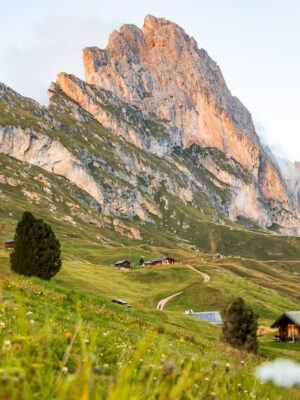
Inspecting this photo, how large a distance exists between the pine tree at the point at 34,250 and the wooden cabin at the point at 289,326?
37635 millimetres

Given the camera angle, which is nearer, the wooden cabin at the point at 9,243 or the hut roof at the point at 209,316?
the hut roof at the point at 209,316

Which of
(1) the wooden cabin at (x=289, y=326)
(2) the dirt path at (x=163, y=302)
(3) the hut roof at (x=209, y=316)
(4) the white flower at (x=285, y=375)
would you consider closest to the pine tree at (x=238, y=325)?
(1) the wooden cabin at (x=289, y=326)

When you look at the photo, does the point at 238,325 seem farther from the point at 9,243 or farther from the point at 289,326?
the point at 9,243

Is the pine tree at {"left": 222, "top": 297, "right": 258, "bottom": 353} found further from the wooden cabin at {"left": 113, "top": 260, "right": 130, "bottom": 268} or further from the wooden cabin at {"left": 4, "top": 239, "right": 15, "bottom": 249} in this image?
the wooden cabin at {"left": 113, "top": 260, "right": 130, "bottom": 268}

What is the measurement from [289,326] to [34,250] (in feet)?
138

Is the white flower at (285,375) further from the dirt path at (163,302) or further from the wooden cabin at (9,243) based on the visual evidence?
the wooden cabin at (9,243)

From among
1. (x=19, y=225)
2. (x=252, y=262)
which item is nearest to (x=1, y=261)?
(x=19, y=225)

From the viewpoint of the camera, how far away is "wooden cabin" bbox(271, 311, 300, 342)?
5434 cm

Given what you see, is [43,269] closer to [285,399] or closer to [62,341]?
[62,341]

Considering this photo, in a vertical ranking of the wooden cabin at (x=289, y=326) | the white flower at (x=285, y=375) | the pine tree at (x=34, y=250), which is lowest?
the wooden cabin at (x=289, y=326)

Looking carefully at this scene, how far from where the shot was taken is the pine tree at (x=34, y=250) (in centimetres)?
3944

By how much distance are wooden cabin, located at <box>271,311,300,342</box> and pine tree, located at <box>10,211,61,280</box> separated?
37.6 meters

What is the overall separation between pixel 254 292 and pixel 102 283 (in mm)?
48199

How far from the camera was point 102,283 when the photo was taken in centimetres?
8738
